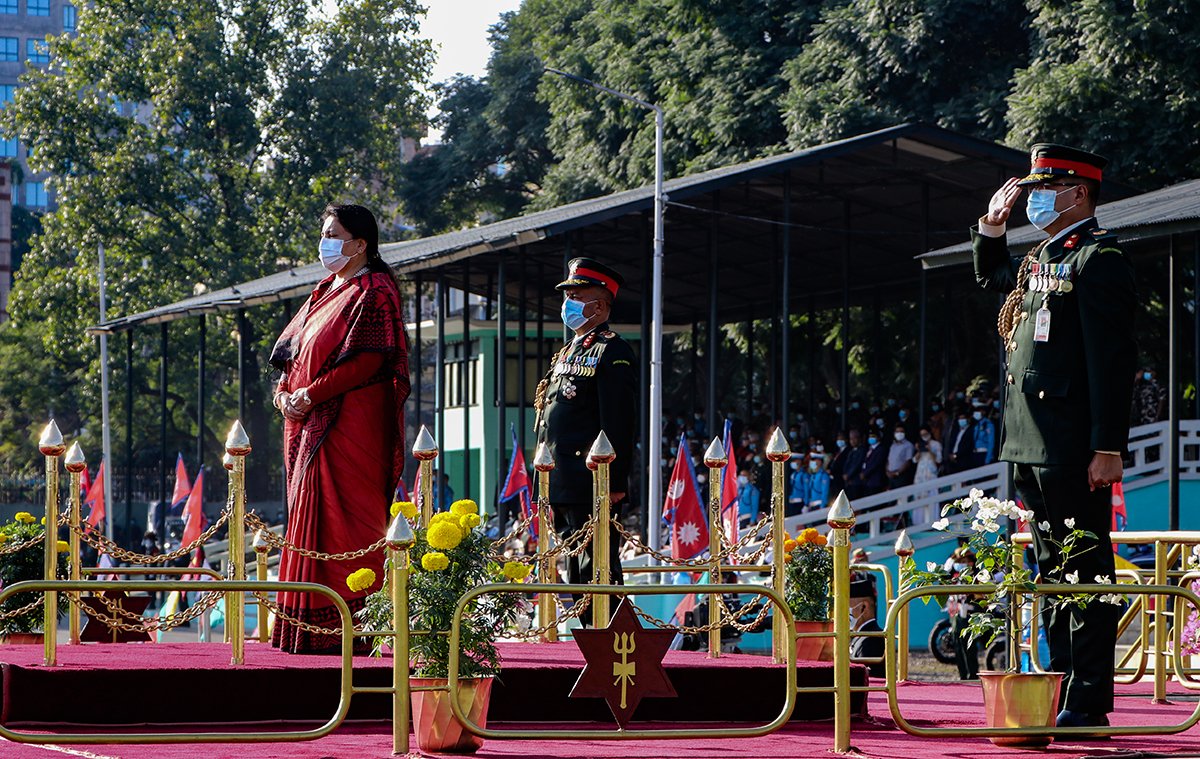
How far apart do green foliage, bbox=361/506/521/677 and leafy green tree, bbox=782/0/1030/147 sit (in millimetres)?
22648

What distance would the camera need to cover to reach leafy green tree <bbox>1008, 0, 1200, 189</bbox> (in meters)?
25.3

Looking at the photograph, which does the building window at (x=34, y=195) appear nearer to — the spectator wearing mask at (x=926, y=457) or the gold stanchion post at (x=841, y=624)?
the spectator wearing mask at (x=926, y=457)

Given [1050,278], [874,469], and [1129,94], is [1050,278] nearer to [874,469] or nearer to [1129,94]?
[874,469]

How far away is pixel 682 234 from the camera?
2870 cm

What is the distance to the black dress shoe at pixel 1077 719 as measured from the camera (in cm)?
686

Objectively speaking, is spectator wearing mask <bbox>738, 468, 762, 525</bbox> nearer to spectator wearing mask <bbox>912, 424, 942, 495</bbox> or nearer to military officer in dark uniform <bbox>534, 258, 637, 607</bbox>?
spectator wearing mask <bbox>912, 424, 942, 495</bbox>

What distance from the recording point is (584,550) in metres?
9.65

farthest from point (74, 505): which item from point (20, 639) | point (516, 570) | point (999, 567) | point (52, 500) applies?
point (999, 567)

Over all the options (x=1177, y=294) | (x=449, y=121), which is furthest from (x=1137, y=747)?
(x=449, y=121)

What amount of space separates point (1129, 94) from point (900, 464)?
6.30 meters

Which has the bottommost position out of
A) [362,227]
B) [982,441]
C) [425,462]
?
[425,462]

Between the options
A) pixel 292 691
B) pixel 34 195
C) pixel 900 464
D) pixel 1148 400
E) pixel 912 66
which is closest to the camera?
pixel 292 691

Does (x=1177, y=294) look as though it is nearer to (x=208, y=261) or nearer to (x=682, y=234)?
(x=682, y=234)

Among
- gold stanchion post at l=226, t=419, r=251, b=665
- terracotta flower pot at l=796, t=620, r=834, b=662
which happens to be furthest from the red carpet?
terracotta flower pot at l=796, t=620, r=834, b=662
